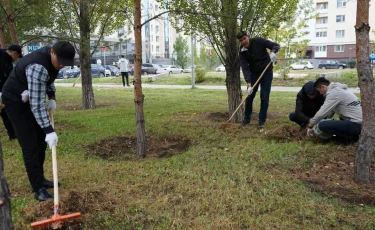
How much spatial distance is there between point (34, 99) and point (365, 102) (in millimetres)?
3190

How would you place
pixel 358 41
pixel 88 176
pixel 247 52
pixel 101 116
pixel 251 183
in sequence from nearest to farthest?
pixel 358 41 → pixel 251 183 → pixel 88 176 → pixel 247 52 → pixel 101 116

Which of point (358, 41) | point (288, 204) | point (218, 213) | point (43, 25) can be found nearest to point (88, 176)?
point (218, 213)

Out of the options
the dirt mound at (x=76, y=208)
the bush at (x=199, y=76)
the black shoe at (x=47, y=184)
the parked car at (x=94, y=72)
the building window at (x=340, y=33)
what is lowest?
the dirt mound at (x=76, y=208)

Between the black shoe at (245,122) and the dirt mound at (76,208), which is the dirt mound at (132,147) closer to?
the black shoe at (245,122)

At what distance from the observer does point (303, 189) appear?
11.3ft

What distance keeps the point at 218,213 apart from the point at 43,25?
→ 22.3 ft

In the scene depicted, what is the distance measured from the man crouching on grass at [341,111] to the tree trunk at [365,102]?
974mm

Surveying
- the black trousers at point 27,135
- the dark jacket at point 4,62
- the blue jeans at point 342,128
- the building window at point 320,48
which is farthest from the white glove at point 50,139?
the building window at point 320,48

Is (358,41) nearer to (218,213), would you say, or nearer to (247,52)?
(218,213)

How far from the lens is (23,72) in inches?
127

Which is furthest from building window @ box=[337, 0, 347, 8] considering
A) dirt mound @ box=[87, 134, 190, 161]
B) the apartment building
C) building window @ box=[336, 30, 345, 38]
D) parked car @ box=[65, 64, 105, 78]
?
dirt mound @ box=[87, 134, 190, 161]

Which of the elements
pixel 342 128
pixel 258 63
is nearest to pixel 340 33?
pixel 258 63

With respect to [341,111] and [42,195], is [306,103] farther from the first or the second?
[42,195]

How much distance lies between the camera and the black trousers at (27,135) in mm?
3334
